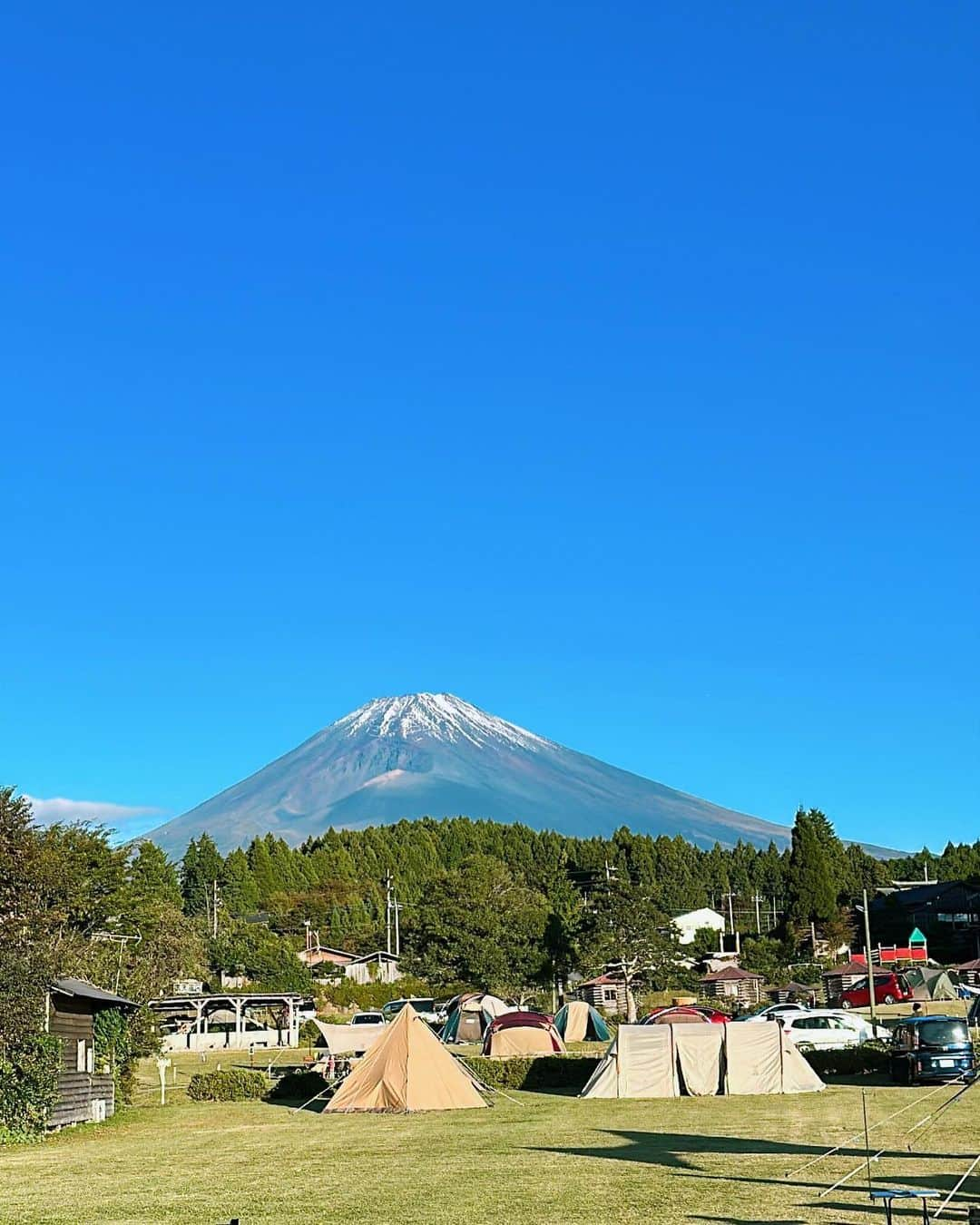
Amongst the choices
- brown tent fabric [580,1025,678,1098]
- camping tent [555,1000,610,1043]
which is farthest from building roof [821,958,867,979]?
brown tent fabric [580,1025,678,1098]

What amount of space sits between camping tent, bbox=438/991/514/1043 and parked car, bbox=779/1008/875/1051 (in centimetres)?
1650

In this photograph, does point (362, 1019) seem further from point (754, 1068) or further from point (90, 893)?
point (754, 1068)

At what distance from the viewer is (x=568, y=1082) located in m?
34.4

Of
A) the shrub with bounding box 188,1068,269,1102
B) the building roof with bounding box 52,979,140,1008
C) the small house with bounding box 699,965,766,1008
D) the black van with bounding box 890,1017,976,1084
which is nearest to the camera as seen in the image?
the building roof with bounding box 52,979,140,1008

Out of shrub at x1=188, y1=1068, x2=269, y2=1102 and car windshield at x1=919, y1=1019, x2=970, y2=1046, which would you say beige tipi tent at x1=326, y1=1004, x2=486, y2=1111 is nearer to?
shrub at x1=188, y1=1068, x2=269, y2=1102

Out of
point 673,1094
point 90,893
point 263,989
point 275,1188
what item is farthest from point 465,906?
point 275,1188

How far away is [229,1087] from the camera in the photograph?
35.3 meters

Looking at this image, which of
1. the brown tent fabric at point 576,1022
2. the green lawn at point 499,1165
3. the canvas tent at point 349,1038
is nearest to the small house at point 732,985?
the brown tent fabric at point 576,1022

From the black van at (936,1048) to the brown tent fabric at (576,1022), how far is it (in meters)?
22.7

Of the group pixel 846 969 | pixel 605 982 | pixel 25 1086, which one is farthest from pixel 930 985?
pixel 25 1086

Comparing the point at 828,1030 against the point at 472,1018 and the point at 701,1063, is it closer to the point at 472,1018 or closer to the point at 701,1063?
the point at 701,1063

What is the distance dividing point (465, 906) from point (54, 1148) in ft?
168

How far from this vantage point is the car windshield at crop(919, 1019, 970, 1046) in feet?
97.1

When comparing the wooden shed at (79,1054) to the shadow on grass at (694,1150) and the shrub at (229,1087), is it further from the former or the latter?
the shadow on grass at (694,1150)
